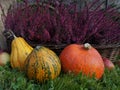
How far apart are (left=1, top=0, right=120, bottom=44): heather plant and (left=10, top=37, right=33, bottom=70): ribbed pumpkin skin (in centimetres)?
21

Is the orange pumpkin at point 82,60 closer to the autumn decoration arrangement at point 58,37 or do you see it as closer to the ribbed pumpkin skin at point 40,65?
the autumn decoration arrangement at point 58,37

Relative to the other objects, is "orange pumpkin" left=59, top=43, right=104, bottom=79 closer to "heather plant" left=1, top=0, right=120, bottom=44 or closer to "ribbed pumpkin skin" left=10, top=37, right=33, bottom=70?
"heather plant" left=1, top=0, right=120, bottom=44

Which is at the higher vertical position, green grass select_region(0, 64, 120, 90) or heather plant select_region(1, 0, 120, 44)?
heather plant select_region(1, 0, 120, 44)

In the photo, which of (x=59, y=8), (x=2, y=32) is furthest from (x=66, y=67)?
(x=2, y=32)

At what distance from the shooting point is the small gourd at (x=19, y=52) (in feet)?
11.0

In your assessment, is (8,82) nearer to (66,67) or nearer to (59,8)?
(66,67)

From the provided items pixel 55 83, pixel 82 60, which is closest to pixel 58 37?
pixel 82 60

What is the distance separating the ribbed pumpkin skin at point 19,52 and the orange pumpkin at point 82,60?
373mm

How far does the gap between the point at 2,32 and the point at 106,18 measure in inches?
47.5

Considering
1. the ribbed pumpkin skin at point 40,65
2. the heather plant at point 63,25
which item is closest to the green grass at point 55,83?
the ribbed pumpkin skin at point 40,65

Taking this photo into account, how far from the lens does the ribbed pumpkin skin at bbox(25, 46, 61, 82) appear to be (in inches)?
121

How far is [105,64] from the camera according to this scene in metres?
3.72

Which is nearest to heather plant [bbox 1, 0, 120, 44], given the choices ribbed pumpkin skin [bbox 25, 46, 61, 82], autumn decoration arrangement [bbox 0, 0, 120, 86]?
autumn decoration arrangement [bbox 0, 0, 120, 86]

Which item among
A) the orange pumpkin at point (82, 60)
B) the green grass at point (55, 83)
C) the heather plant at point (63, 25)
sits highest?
the heather plant at point (63, 25)
